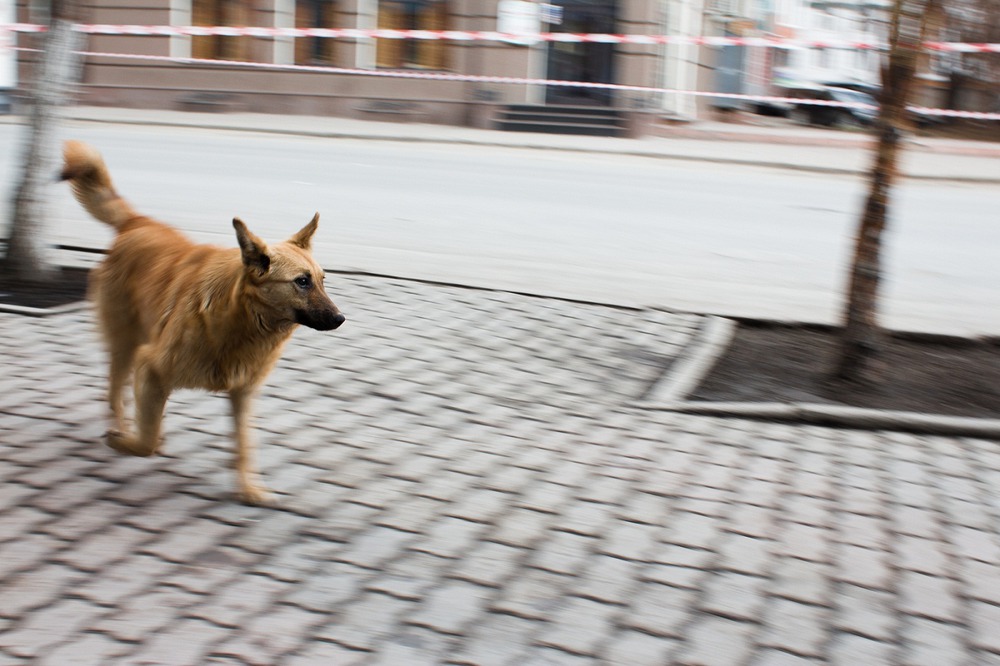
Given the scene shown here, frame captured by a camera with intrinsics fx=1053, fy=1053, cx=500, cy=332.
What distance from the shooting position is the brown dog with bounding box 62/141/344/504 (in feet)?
12.9

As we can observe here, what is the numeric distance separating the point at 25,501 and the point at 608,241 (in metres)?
7.39

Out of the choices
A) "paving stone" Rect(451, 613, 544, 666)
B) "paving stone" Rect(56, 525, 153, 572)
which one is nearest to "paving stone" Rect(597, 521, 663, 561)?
"paving stone" Rect(451, 613, 544, 666)

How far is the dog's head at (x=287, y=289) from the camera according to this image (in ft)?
12.7

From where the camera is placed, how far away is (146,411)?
419 cm

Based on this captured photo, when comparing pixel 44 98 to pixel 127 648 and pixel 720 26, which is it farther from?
pixel 720 26

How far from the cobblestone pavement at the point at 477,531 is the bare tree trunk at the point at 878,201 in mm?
808

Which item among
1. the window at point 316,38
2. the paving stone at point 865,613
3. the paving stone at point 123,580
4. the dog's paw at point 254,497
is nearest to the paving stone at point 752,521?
the paving stone at point 865,613

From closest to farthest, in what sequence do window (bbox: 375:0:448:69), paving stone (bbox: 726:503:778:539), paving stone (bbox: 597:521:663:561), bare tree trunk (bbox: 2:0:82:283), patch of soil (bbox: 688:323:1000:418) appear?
paving stone (bbox: 597:521:663:561) → paving stone (bbox: 726:503:778:539) → patch of soil (bbox: 688:323:1000:418) → bare tree trunk (bbox: 2:0:82:283) → window (bbox: 375:0:448:69)

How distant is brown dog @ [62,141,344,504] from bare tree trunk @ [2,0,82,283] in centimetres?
304

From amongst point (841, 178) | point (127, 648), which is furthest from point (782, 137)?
point (127, 648)

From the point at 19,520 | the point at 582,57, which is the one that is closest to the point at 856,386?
the point at 19,520

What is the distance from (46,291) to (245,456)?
3868 millimetres

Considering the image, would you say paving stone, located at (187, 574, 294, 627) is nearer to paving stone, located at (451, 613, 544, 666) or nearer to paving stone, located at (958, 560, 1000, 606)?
paving stone, located at (451, 613, 544, 666)

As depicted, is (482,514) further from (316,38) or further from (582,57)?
(316,38)
